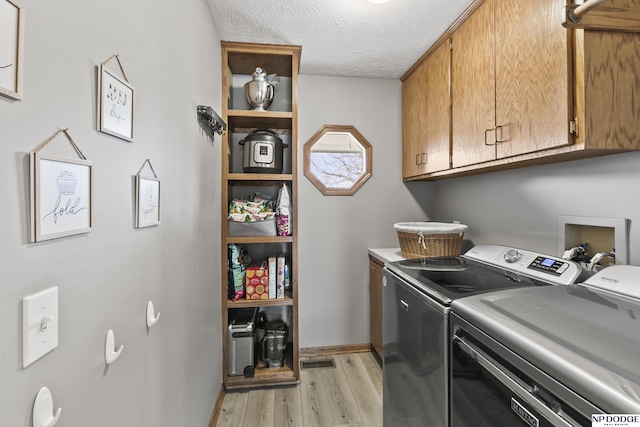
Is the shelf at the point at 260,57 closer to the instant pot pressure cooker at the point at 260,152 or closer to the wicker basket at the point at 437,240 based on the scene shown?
the instant pot pressure cooker at the point at 260,152

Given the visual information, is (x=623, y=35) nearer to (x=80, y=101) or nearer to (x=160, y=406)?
(x=80, y=101)

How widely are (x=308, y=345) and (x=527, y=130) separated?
2211mm

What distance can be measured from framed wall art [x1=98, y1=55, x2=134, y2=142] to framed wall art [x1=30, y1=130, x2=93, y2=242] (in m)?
0.12

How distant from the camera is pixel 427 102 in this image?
216 centimetres

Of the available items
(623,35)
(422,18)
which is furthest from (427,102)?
(623,35)

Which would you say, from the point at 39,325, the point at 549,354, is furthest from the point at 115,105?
the point at 549,354

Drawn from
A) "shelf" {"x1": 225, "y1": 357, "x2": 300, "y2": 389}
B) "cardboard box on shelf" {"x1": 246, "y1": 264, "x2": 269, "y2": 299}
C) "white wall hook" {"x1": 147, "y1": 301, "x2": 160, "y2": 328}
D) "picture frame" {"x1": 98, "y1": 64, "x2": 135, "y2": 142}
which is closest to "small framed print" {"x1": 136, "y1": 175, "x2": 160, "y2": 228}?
"picture frame" {"x1": 98, "y1": 64, "x2": 135, "y2": 142}

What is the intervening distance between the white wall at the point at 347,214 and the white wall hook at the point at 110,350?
186cm

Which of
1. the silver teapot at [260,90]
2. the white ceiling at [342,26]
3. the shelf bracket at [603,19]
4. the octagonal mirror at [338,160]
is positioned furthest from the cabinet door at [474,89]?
the silver teapot at [260,90]

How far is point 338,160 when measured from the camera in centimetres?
260

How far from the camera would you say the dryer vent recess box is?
118 centimetres

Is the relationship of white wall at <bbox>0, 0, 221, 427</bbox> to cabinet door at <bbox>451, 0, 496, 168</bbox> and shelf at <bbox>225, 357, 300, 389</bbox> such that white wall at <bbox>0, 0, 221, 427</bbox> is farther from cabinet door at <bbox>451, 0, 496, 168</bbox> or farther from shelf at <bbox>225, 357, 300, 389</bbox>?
cabinet door at <bbox>451, 0, 496, 168</bbox>

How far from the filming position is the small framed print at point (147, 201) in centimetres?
82

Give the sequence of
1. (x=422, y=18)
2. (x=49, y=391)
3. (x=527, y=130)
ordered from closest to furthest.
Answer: (x=49, y=391) < (x=527, y=130) < (x=422, y=18)
